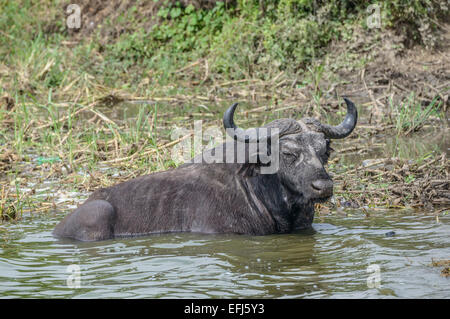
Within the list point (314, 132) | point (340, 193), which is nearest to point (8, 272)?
point (314, 132)

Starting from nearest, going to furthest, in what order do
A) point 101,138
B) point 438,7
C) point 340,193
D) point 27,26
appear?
point 340,193 → point 101,138 → point 438,7 → point 27,26

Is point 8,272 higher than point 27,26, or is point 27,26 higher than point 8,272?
point 27,26

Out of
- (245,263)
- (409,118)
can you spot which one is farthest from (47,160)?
(409,118)

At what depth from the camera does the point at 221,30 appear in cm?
1812

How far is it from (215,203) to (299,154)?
996 mm

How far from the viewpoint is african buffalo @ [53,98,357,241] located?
750 centimetres

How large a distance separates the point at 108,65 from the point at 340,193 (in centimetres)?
1018

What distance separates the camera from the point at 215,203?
7586 mm

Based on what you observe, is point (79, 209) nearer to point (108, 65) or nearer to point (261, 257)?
A: point (261, 257)

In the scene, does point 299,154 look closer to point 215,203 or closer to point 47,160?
point 215,203

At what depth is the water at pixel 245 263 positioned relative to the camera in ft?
19.1

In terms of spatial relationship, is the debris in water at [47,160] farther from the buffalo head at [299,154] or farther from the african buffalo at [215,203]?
the buffalo head at [299,154]


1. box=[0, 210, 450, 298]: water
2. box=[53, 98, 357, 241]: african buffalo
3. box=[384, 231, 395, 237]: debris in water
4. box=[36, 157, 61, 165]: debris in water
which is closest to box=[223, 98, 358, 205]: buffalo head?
box=[53, 98, 357, 241]: african buffalo
